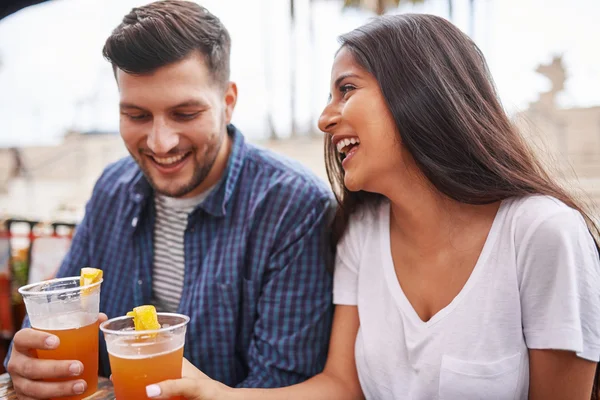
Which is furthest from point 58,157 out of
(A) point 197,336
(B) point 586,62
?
(A) point 197,336

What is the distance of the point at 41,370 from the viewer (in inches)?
45.9

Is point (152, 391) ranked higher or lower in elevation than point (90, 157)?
higher

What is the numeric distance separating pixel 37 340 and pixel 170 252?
75cm

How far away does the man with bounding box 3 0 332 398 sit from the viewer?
1.62m

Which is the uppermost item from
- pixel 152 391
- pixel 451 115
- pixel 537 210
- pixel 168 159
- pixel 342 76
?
pixel 342 76

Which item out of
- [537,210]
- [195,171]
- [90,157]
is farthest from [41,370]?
[90,157]

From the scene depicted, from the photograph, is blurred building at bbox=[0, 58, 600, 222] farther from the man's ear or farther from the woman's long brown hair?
the woman's long brown hair

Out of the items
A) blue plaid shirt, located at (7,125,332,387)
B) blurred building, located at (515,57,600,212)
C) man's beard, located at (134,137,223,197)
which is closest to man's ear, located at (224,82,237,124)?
blue plaid shirt, located at (7,125,332,387)

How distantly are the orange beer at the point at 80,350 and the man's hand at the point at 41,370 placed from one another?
0.5 inches

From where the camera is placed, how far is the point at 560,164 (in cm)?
145

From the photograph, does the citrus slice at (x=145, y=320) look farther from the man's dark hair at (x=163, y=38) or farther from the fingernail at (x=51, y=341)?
the man's dark hair at (x=163, y=38)

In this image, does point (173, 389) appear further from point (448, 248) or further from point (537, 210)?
point (537, 210)

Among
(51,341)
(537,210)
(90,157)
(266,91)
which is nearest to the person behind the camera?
(51,341)

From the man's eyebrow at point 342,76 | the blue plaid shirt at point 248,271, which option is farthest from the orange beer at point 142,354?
the man's eyebrow at point 342,76
